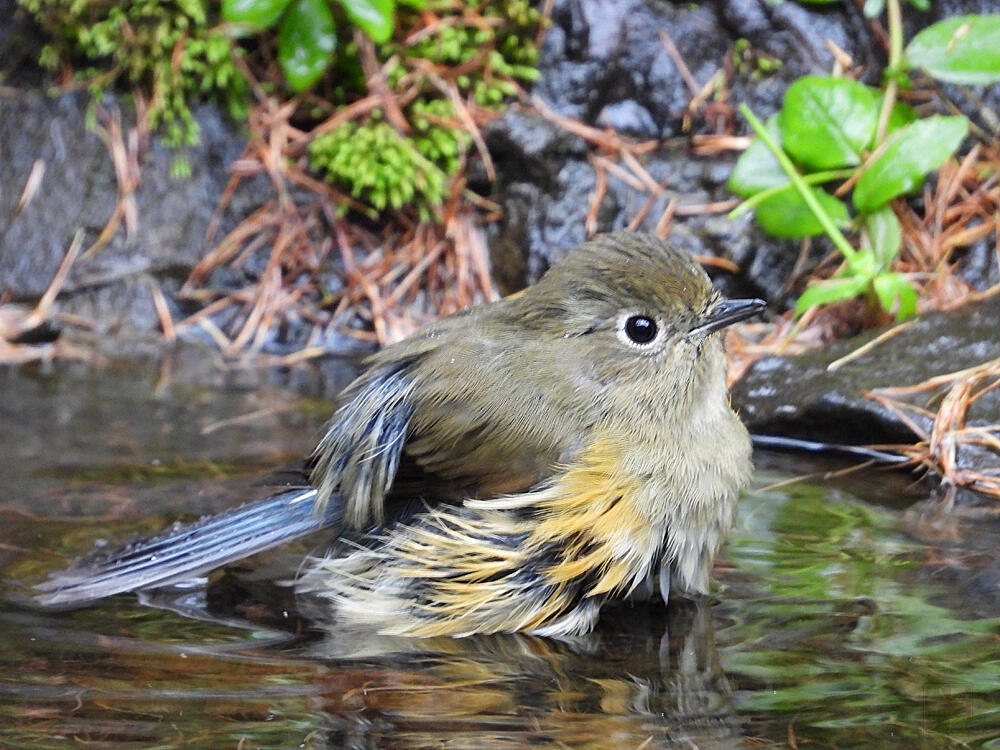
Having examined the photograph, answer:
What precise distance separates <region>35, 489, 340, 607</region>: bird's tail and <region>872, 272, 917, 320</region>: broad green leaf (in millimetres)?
2615

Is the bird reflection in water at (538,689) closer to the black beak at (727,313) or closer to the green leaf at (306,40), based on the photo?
the black beak at (727,313)

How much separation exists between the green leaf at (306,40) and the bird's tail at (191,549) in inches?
113

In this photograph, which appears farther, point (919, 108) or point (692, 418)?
point (919, 108)

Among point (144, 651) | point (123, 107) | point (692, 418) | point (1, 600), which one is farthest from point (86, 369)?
point (692, 418)

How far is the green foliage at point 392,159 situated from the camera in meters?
5.84

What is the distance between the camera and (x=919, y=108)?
5.65 meters

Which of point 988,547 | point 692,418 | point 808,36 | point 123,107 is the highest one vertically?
point 808,36

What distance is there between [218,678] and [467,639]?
2.66 feet

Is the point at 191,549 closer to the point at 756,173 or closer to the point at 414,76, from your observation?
the point at 756,173

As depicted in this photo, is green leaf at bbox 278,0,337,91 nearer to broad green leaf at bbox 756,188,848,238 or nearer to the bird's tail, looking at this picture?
broad green leaf at bbox 756,188,848,238

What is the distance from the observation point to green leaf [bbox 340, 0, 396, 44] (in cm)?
534

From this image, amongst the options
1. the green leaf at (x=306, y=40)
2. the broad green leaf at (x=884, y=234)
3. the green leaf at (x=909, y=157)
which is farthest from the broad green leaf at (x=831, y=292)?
the green leaf at (x=306, y=40)

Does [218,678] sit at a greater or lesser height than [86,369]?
lesser

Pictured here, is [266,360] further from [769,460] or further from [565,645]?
[565,645]
